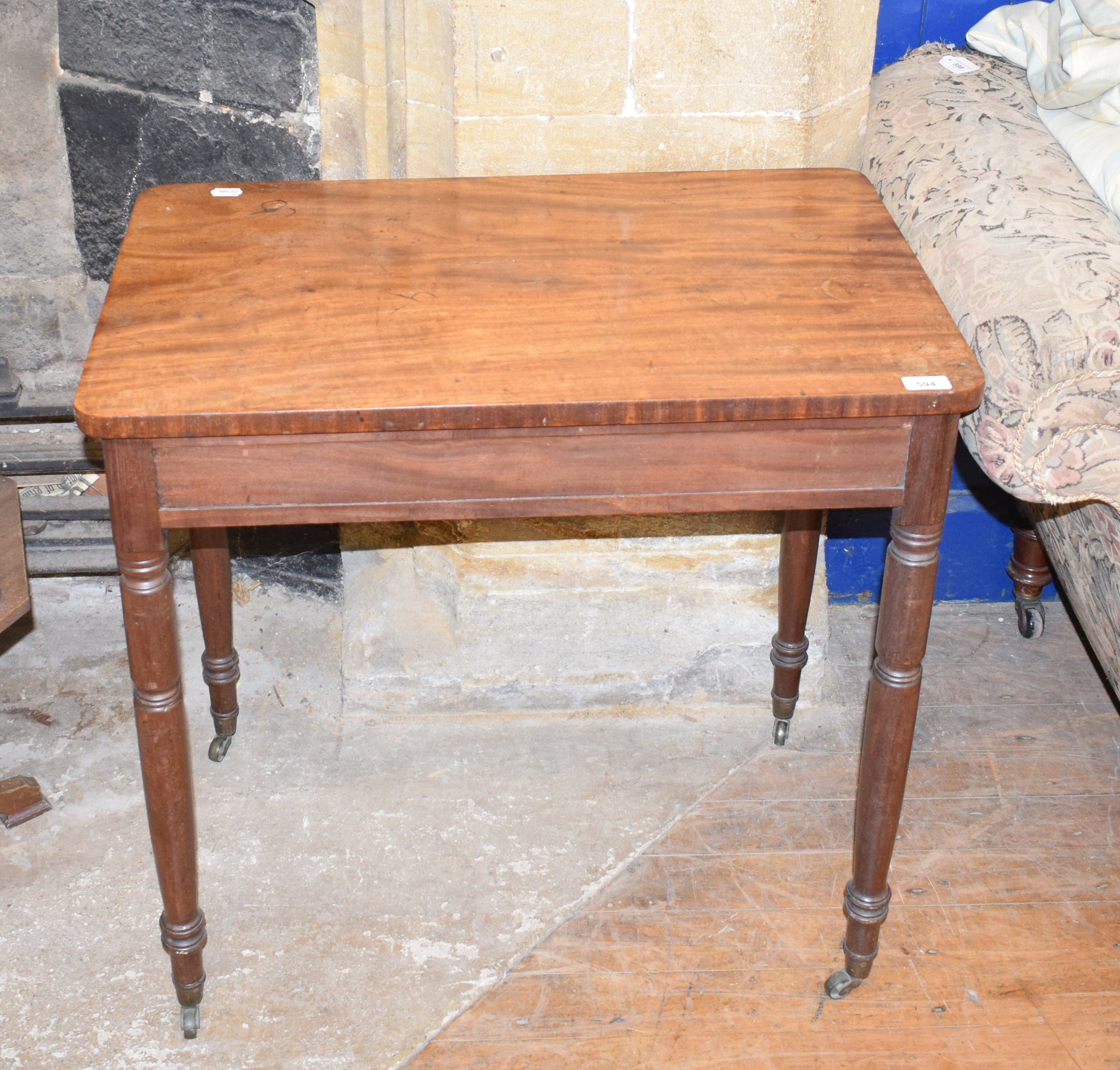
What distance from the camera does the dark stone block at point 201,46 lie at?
2.06 meters

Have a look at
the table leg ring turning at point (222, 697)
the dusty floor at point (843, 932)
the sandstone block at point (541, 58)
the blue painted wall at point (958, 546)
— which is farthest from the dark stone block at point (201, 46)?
the dusty floor at point (843, 932)

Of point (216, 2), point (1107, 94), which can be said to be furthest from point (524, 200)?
point (1107, 94)

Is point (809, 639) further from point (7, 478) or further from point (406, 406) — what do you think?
point (7, 478)

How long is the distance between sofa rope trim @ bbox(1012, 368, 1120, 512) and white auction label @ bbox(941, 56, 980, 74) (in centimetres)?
74

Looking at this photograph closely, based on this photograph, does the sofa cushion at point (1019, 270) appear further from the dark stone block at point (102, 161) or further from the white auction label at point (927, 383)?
the dark stone block at point (102, 161)

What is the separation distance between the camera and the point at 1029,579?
96.3 inches

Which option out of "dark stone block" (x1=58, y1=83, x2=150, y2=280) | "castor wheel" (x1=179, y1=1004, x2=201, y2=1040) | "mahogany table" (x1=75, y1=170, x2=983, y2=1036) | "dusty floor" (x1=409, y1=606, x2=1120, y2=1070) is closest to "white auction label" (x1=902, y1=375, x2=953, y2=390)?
"mahogany table" (x1=75, y1=170, x2=983, y2=1036)

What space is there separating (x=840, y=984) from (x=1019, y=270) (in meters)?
0.95

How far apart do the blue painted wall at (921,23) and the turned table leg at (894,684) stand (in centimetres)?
93

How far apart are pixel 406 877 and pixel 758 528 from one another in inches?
31.1

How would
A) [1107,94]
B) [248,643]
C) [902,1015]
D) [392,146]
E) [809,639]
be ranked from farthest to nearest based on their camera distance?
[248,643]
[809,639]
[392,146]
[1107,94]
[902,1015]

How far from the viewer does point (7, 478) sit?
224 centimetres

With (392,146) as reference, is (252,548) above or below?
below

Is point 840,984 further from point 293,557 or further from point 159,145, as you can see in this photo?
point 159,145
